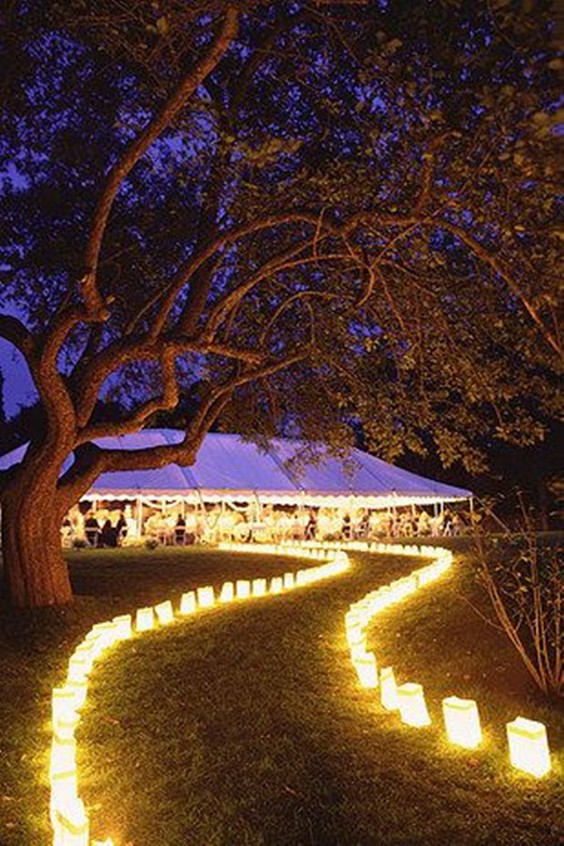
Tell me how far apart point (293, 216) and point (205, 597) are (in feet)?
15.2

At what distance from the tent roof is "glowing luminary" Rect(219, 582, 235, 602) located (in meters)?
7.28

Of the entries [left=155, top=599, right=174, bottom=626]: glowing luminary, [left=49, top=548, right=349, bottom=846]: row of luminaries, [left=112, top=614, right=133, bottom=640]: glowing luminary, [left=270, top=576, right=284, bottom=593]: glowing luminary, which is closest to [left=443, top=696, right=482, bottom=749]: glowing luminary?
[left=49, top=548, right=349, bottom=846]: row of luminaries

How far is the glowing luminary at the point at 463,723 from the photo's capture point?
13.6 feet

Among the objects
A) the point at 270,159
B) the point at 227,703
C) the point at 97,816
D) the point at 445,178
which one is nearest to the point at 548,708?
the point at 227,703

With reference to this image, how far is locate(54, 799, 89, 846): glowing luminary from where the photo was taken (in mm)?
3005

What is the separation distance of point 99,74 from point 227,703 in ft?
22.7

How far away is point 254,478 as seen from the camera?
19078 millimetres

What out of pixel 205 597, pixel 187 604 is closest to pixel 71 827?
pixel 187 604

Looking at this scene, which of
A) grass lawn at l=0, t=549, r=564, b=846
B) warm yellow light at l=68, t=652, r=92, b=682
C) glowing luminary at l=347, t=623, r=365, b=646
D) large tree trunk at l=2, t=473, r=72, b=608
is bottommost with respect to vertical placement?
grass lawn at l=0, t=549, r=564, b=846

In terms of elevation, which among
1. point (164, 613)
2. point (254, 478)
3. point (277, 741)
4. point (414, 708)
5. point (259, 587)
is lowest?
point (277, 741)

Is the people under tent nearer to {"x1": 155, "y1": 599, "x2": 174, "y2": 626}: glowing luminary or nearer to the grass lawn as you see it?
{"x1": 155, "y1": 599, "x2": 174, "y2": 626}: glowing luminary

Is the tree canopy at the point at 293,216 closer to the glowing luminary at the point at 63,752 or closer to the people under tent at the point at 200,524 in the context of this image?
the glowing luminary at the point at 63,752

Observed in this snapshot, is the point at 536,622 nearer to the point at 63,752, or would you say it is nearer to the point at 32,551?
the point at 63,752

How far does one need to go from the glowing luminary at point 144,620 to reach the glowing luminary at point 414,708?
366 centimetres
